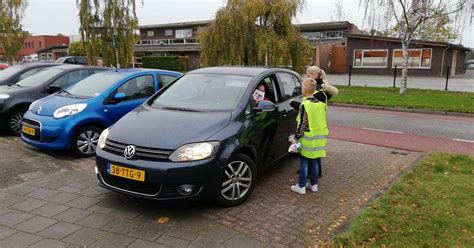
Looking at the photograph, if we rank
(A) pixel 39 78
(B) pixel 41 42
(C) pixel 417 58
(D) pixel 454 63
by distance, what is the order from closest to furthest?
(A) pixel 39 78, (C) pixel 417 58, (D) pixel 454 63, (B) pixel 41 42

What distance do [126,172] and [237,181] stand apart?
1248mm

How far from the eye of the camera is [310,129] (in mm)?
4492

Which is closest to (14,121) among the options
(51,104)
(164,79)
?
(51,104)

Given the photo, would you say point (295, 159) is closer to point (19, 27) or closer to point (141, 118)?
point (141, 118)

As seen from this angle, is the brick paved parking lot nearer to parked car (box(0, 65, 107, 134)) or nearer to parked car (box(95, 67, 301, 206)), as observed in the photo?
parked car (box(95, 67, 301, 206))

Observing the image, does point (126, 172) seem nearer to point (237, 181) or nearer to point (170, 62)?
point (237, 181)

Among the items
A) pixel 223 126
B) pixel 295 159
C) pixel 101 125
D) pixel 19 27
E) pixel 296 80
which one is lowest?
pixel 295 159

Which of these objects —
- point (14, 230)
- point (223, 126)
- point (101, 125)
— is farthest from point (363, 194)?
point (101, 125)

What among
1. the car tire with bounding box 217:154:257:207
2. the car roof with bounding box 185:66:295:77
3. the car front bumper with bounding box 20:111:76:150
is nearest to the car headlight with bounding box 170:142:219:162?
the car tire with bounding box 217:154:257:207

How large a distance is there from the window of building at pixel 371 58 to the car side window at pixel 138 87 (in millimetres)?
29629

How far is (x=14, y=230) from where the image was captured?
12.0 feet

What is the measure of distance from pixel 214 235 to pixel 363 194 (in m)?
2.22

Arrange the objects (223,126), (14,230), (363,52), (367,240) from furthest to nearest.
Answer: (363,52)
(223,126)
(14,230)
(367,240)

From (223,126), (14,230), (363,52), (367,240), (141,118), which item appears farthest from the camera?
(363,52)
